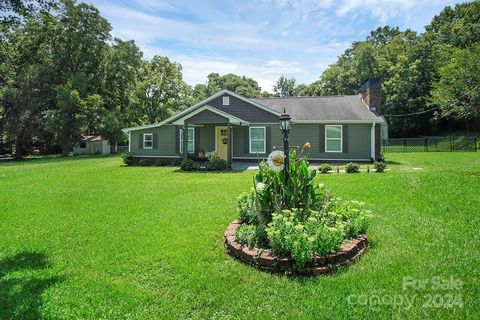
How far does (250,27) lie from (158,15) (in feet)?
10.8

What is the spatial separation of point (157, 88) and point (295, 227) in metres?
35.7

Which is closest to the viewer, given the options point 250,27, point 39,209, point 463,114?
point 39,209

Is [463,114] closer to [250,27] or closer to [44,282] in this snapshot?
[250,27]

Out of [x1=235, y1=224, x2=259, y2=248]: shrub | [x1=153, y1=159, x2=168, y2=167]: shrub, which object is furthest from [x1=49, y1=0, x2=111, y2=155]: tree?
[x1=235, y1=224, x2=259, y2=248]: shrub

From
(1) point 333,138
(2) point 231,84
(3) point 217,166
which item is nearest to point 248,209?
(3) point 217,166

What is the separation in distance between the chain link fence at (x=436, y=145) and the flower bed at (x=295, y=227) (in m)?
24.9

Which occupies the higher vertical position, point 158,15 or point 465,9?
point 465,9

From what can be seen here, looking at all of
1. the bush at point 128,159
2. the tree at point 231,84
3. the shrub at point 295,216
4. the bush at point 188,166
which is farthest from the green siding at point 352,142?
the tree at point 231,84

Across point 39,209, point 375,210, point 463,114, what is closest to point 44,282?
point 39,209

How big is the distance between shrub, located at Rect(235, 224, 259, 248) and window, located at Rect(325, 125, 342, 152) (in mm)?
13518

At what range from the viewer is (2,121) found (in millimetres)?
30266

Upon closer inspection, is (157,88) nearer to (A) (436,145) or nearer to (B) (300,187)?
(A) (436,145)

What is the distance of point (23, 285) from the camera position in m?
3.73

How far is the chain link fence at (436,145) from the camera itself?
85.0 ft
